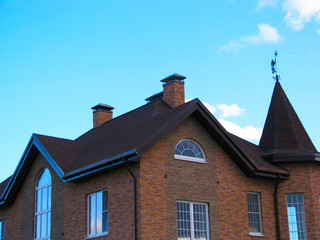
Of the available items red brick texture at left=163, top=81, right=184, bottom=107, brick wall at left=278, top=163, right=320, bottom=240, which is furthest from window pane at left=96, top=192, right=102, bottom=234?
brick wall at left=278, top=163, right=320, bottom=240

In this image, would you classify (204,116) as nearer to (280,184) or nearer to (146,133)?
(146,133)

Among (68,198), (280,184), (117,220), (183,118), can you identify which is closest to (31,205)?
(68,198)

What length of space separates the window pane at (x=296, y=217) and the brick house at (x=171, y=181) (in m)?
0.04

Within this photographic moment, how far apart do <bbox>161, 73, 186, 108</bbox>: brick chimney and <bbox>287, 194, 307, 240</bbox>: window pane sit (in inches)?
252

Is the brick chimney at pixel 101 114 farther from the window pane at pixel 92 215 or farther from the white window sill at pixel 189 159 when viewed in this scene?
the white window sill at pixel 189 159

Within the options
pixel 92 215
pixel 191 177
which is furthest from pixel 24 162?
pixel 191 177

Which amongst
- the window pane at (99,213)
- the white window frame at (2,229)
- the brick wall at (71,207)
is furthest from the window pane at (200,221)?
the white window frame at (2,229)

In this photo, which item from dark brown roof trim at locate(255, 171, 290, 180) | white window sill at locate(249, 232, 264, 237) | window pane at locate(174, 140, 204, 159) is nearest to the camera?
window pane at locate(174, 140, 204, 159)

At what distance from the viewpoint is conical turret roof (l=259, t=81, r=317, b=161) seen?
873 inches

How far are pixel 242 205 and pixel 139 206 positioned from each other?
16.3 ft

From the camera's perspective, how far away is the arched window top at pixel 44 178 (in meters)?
22.3

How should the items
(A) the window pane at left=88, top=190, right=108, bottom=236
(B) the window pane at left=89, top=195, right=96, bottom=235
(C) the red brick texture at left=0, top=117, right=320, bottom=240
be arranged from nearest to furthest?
(C) the red brick texture at left=0, top=117, right=320, bottom=240 → (A) the window pane at left=88, top=190, right=108, bottom=236 → (B) the window pane at left=89, top=195, right=96, bottom=235

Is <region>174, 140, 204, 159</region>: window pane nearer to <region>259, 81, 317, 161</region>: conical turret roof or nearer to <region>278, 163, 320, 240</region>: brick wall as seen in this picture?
<region>259, 81, 317, 161</region>: conical turret roof

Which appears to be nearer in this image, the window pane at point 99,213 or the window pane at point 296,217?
the window pane at point 99,213
